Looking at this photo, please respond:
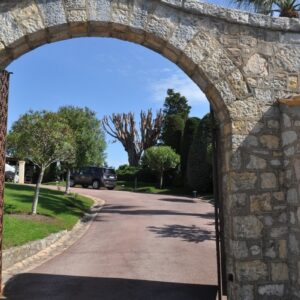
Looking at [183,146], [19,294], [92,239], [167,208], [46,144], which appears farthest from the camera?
[183,146]

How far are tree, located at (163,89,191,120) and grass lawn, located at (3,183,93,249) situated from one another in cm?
2733

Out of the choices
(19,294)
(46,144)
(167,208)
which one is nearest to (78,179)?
(167,208)

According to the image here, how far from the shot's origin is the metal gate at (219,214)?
556 centimetres

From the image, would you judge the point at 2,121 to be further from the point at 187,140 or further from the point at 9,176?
the point at 9,176

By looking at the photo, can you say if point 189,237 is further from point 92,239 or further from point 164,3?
point 164,3

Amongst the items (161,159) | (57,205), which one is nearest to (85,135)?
(57,205)

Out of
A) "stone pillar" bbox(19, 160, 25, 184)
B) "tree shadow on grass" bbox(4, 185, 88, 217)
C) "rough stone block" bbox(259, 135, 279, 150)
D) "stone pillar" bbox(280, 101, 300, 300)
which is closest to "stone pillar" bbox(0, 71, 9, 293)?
"rough stone block" bbox(259, 135, 279, 150)

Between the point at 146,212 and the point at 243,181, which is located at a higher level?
the point at 243,181

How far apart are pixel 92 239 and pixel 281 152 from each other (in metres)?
8.39

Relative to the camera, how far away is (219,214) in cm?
566

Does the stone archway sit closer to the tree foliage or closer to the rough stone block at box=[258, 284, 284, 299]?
the rough stone block at box=[258, 284, 284, 299]

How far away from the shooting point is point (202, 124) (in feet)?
103

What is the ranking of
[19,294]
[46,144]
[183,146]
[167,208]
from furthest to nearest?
[183,146], [167,208], [46,144], [19,294]

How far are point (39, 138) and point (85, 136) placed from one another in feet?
22.6
